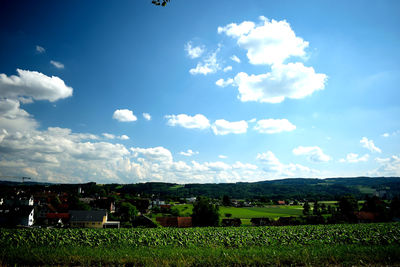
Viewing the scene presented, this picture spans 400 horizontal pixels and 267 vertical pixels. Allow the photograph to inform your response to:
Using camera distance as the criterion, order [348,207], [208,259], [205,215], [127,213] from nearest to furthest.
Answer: [208,259] → [205,215] → [348,207] → [127,213]

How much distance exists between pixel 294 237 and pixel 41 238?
86.8 ft

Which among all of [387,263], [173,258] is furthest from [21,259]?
[387,263]

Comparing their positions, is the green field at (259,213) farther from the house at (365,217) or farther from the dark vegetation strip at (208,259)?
the dark vegetation strip at (208,259)

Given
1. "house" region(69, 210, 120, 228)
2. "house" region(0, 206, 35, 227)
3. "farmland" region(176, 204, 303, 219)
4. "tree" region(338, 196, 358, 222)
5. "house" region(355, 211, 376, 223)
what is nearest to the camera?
"house" region(0, 206, 35, 227)

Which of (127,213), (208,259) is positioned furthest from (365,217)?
(127,213)

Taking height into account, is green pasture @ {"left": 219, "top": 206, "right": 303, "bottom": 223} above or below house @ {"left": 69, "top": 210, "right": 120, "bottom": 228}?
below

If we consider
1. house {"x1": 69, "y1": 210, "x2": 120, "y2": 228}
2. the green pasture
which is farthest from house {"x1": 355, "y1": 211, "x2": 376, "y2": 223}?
house {"x1": 69, "y1": 210, "x2": 120, "y2": 228}

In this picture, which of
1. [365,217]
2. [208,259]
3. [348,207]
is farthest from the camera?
[348,207]

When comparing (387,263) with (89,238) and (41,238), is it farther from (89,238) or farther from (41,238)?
(41,238)

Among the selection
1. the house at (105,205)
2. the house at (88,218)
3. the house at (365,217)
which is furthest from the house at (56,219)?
the house at (365,217)

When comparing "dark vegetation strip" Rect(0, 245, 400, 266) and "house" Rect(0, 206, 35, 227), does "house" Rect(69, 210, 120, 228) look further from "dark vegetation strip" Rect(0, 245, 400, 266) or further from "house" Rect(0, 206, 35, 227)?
"dark vegetation strip" Rect(0, 245, 400, 266)

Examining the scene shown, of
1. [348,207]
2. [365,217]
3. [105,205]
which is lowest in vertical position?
[105,205]

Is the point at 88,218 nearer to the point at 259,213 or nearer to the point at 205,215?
the point at 205,215

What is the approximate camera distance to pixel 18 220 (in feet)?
210
